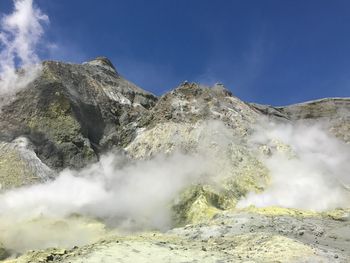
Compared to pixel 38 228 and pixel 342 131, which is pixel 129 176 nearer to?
pixel 38 228

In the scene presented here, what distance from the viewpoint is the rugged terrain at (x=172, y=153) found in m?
20.5

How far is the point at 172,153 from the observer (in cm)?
4031

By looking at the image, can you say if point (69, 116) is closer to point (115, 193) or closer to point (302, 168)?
point (115, 193)

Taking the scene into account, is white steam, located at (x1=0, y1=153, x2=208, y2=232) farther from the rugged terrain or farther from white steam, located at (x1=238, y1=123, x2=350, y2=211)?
white steam, located at (x1=238, y1=123, x2=350, y2=211)

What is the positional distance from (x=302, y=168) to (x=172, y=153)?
9.35 m

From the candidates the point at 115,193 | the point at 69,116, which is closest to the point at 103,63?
the point at 69,116

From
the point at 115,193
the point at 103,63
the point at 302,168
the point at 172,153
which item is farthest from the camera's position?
the point at 103,63

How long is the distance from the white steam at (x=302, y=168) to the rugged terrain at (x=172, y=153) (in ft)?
1.53

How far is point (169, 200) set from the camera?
3384 cm

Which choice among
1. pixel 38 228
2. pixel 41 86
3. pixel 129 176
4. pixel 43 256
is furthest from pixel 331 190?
pixel 41 86

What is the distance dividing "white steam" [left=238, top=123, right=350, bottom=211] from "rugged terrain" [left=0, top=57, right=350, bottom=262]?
1.53 ft

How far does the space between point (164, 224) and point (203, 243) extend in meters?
9.12

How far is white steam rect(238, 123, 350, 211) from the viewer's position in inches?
1296

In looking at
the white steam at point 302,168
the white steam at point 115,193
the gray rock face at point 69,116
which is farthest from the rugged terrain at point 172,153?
the white steam at point 115,193
